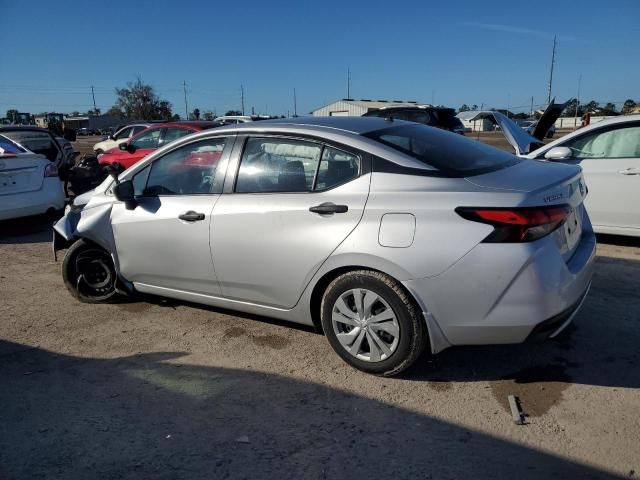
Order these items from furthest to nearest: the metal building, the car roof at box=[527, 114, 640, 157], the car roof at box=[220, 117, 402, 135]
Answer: the metal building → the car roof at box=[527, 114, 640, 157] → the car roof at box=[220, 117, 402, 135]

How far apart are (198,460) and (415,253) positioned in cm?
157

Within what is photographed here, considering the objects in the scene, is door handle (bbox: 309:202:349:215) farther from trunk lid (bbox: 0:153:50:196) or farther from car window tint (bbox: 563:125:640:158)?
trunk lid (bbox: 0:153:50:196)

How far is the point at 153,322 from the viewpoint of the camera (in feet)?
13.9

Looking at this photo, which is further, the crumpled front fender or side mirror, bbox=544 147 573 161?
side mirror, bbox=544 147 573 161

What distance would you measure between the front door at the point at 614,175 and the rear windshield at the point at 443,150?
269cm

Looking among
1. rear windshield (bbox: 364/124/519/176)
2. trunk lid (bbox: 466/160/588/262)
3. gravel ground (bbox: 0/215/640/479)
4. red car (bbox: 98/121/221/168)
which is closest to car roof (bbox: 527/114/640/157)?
gravel ground (bbox: 0/215/640/479)

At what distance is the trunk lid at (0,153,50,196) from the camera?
710 cm

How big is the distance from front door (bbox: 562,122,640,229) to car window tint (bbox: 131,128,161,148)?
8.99 m

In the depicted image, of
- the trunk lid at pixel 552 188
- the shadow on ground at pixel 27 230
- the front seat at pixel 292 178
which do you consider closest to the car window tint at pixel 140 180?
the front seat at pixel 292 178

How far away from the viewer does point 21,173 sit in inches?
288

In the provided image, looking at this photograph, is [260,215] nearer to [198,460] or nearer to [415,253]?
[415,253]

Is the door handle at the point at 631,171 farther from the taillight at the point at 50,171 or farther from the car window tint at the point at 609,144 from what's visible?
the taillight at the point at 50,171

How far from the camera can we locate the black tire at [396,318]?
9.73 feet

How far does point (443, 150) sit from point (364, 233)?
88 cm
